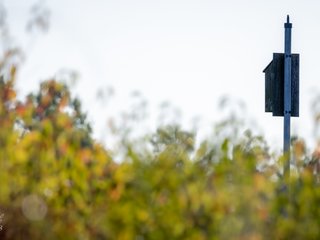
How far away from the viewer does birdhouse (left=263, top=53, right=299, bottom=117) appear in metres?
8.37

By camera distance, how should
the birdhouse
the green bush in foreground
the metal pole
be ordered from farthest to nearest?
the birdhouse → the metal pole → the green bush in foreground

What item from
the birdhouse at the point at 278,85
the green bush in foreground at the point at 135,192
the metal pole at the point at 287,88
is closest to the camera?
the green bush in foreground at the point at 135,192

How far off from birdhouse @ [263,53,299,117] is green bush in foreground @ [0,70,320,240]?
4.14 m

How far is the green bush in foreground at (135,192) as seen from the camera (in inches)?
148

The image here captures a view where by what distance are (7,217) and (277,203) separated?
159 centimetres

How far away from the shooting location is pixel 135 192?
3867mm

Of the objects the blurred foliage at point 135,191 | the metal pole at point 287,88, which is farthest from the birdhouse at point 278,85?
the blurred foliage at point 135,191

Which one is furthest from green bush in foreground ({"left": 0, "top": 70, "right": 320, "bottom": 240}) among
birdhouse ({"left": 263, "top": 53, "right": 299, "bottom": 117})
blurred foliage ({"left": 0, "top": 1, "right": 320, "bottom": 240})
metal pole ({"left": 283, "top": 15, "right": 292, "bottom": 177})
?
birdhouse ({"left": 263, "top": 53, "right": 299, "bottom": 117})

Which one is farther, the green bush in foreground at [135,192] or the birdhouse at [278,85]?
the birdhouse at [278,85]

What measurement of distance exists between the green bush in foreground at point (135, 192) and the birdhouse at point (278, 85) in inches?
163

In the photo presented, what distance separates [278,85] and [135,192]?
16.1 feet

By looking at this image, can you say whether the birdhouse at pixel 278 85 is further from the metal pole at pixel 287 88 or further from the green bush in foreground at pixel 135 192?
the green bush in foreground at pixel 135 192

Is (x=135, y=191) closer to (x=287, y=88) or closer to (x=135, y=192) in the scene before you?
(x=135, y=192)

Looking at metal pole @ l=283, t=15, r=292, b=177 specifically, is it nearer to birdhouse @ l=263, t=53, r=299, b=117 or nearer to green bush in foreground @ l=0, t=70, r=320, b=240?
birdhouse @ l=263, t=53, r=299, b=117
